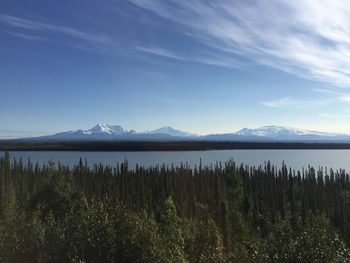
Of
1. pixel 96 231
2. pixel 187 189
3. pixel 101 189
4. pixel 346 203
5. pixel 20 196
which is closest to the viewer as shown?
pixel 96 231

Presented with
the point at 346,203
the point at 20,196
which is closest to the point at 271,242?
the point at 20,196

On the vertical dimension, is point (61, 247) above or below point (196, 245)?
above

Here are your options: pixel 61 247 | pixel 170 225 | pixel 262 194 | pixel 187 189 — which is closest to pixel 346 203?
pixel 262 194

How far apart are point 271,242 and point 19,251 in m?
15.6

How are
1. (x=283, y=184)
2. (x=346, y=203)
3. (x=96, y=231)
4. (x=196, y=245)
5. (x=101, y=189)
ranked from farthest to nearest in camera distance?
(x=283, y=184)
(x=101, y=189)
(x=346, y=203)
(x=196, y=245)
(x=96, y=231)

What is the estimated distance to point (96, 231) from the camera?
28.2 meters

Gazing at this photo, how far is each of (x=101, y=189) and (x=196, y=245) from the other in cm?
10550

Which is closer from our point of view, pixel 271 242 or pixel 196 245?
pixel 271 242

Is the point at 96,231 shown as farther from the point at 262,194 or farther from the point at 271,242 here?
the point at 262,194

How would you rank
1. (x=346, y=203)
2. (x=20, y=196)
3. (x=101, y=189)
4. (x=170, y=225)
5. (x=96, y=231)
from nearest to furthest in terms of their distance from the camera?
(x=96, y=231) → (x=170, y=225) → (x=20, y=196) → (x=346, y=203) → (x=101, y=189)

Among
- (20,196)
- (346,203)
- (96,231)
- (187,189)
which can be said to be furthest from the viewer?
(187,189)

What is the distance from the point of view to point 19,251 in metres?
26.5

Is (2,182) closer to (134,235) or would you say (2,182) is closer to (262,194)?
(262,194)

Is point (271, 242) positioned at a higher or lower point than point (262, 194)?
higher
